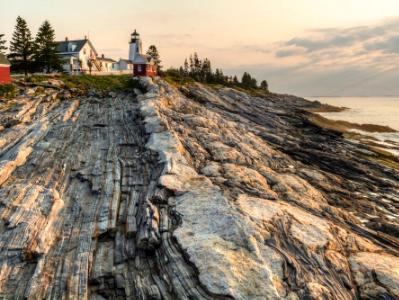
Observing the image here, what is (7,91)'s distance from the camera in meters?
54.5

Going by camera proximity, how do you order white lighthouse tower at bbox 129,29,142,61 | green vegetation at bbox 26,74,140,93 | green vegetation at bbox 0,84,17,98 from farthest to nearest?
1. white lighthouse tower at bbox 129,29,142,61
2. green vegetation at bbox 26,74,140,93
3. green vegetation at bbox 0,84,17,98

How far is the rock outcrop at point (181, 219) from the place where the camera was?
46.9ft

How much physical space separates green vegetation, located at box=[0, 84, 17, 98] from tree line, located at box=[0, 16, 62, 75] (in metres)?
25.2

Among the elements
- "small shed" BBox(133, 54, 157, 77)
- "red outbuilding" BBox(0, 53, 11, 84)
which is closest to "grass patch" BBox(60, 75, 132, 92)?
"red outbuilding" BBox(0, 53, 11, 84)

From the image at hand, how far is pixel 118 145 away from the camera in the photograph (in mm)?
31406

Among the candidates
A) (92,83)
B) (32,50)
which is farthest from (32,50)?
(92,83)

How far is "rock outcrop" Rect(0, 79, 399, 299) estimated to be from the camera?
1430 cm

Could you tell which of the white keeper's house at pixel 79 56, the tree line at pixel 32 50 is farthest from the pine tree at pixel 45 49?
the white keeper's house at pixel 79 56

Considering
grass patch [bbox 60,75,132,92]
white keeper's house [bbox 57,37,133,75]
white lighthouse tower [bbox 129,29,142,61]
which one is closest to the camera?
grass patch [bbox 60,75,132,92]

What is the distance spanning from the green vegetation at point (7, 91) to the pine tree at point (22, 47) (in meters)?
25.2

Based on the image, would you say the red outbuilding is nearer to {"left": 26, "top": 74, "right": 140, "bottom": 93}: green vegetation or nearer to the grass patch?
{"left": 26, "top": 74, "right": 140, "bottom": 93}: green vegetation

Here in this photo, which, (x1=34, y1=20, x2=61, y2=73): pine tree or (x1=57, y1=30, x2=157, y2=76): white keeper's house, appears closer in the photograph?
(x1=34, y1=20, x2=61, y2=73): pine tree

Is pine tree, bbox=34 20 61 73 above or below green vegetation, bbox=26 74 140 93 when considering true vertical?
above

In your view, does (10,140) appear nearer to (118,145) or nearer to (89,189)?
(118,145)
